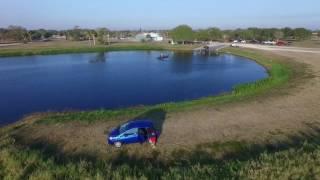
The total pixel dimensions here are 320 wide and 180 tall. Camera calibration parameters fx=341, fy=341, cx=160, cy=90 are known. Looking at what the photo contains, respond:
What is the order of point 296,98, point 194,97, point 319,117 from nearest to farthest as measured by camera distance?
point 319,117
point 296,98
point 194,97

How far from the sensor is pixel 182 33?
379 ft

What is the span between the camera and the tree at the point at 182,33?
116 metres

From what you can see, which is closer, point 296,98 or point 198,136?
point 198,136

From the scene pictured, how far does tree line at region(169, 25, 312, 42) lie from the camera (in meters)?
116

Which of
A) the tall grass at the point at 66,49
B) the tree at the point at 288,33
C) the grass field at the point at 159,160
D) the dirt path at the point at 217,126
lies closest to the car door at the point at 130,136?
the grass field at the point at 159,160

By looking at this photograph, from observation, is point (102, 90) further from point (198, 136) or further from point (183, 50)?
point (183, 50)

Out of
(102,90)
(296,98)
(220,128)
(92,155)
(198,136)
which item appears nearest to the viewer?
(92,155)

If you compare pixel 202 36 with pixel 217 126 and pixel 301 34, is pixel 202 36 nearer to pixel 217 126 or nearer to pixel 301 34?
pixel 301 34

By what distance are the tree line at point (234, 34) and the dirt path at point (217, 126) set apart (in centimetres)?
8923

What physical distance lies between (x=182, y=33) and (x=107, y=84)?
73.3 m

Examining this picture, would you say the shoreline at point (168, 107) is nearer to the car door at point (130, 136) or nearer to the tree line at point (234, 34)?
the car door at point (130, 136)

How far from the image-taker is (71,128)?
2303 cm

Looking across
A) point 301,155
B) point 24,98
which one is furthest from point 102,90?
point 301,155

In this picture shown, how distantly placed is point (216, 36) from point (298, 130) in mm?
121614
